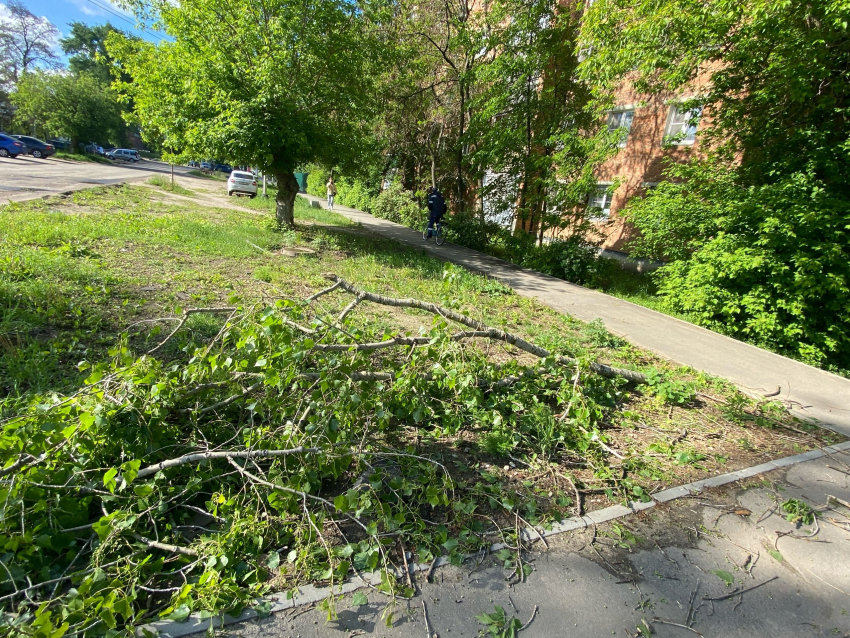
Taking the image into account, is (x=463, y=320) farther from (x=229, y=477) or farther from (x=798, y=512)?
(x=798, y=512)

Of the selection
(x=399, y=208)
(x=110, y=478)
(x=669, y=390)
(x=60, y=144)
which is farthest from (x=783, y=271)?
(x=60, y=144)

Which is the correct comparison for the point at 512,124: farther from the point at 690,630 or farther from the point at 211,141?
the point at 690,630

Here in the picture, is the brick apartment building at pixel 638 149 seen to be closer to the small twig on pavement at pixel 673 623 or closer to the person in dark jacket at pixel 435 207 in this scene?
the person in dark jacket at pixel 435 207

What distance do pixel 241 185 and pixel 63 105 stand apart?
97.7ft

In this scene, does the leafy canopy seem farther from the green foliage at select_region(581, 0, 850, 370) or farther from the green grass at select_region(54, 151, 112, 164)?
the green grass at select_region(54, 151, 112, 164)

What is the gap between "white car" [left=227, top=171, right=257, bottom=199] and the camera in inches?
889

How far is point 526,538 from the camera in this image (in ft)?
8.70

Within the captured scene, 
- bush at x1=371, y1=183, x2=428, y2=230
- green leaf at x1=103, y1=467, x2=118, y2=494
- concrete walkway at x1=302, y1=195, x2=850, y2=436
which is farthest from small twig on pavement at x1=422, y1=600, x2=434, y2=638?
bush at x1=371, y1=183, x2=428, y2=230

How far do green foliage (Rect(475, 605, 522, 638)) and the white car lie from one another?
2412 centimetres

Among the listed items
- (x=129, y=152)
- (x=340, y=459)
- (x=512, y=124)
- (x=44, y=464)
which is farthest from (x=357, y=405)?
(x=129, y=152)

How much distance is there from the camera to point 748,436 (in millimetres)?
4207

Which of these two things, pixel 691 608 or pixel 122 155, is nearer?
pixel 691 608

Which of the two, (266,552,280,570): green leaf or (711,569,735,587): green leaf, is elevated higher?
(711,569,735,587): green leaf

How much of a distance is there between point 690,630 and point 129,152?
62.2m
